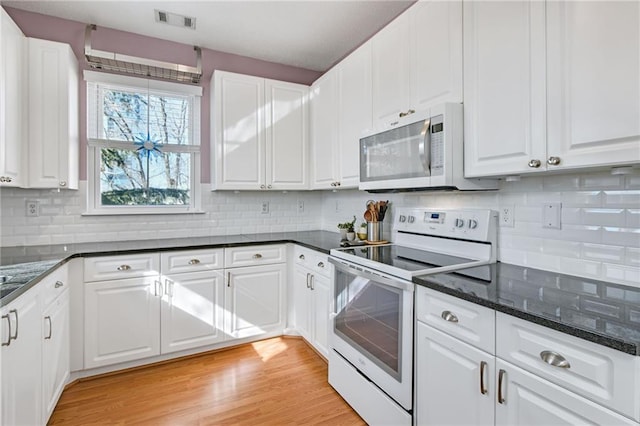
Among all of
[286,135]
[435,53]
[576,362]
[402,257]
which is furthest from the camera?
[286,135]

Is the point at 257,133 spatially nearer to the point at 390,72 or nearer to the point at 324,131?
the point at 324,131

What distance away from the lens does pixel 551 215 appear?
1634mm

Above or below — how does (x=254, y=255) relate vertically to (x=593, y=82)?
below

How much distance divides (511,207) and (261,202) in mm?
2269

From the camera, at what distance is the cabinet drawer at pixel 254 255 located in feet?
9.04

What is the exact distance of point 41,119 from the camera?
2318 millimetres

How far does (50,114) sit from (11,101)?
0.88 feet

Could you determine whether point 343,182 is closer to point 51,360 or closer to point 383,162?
point 383,162

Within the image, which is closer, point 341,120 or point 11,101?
point 11,101

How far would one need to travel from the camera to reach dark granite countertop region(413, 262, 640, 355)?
96 cm

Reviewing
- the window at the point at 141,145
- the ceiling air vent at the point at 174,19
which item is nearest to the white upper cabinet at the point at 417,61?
the ceiling air vent at the point at 174,19

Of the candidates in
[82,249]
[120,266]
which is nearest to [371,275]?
[120,266]

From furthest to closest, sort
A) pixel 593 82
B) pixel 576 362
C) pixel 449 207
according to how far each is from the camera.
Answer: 1. pixel 449 207
2. pixel 593 82
3. pixel 576 362

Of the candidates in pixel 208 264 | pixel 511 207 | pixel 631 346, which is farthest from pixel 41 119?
pixel 631 346
